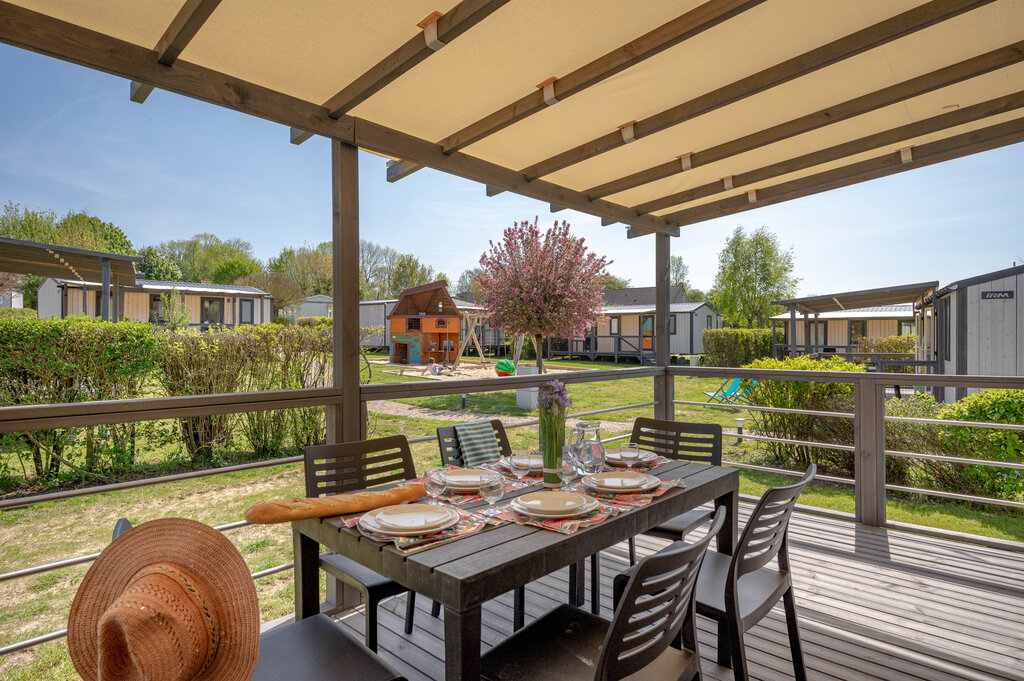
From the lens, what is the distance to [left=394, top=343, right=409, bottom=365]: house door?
12359 millimetres

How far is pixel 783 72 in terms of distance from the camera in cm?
239

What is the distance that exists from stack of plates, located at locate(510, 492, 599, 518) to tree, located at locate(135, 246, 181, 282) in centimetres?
362

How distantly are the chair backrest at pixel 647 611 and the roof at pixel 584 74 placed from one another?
1.80 meters

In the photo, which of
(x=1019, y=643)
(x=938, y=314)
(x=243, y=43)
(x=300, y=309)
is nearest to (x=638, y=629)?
(x=1019, y=643)

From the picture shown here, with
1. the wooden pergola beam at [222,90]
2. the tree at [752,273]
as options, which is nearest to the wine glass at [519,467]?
the wooden pergola beam at [222,90]

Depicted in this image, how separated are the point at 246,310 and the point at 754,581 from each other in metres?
4.48

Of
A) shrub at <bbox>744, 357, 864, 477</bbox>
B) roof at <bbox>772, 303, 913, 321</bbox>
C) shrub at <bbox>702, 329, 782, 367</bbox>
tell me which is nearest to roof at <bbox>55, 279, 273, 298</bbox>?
Answer: shrub at <bbox>744, 357, 864, 477</bbox>

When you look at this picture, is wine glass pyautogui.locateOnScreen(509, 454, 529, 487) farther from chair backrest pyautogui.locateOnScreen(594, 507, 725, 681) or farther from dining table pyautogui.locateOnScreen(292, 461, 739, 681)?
chair backrest pyautogui.locateOnScreen(594, 507, 725, 681)

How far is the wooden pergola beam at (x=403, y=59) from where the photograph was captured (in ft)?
6.00

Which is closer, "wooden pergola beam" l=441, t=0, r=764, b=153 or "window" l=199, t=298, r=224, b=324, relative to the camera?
"wooden pergola beam" l=441, t=0, r=764, b=153

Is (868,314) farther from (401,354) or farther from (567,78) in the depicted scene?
(567,78)

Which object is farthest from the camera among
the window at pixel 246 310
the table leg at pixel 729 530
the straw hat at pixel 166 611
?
the window at pixel 246 310

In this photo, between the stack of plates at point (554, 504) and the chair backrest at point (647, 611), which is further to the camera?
the stack of plates at point (554, 504)

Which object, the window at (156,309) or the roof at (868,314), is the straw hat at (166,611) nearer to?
the window at (156,309)
